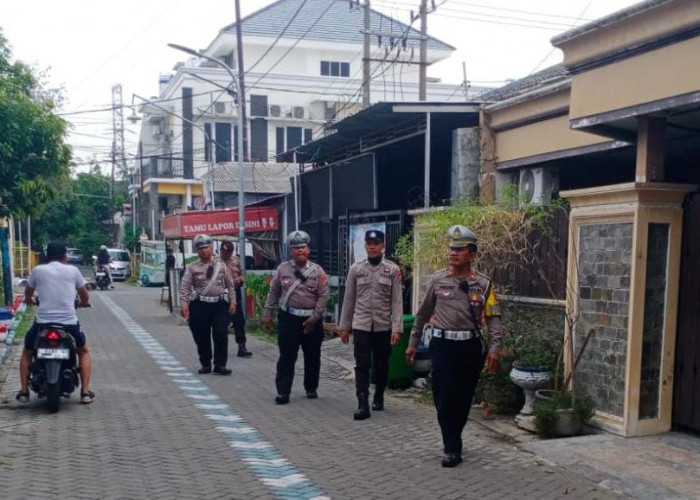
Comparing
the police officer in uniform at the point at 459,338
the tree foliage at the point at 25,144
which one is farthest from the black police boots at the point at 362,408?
the tree foliage at the point at 25,144

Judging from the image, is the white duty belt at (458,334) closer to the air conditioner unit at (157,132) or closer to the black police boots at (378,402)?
the black police boots at (378,402)

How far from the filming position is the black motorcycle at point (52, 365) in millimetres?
7688

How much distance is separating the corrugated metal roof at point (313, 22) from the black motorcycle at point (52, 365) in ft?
123

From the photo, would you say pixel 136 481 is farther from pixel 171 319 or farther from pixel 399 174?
pixel 171 319

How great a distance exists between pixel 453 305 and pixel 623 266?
5.67ft

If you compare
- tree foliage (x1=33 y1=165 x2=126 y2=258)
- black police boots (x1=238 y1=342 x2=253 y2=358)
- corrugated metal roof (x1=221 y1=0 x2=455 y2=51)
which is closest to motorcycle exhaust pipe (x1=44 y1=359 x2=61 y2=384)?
black police boots (x1=238 y1=342 x2=253 y2=358)

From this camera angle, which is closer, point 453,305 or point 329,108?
point 453,305

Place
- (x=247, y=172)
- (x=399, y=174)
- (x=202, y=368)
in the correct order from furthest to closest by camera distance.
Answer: (x=247, y=172)
(x=399, y=174)
(x=202, y=368)

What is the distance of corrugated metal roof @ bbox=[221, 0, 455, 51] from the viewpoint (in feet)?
145

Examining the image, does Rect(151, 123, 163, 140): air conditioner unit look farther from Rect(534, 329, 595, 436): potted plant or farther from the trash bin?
Rect(534, 329, 595, 436): potted plant

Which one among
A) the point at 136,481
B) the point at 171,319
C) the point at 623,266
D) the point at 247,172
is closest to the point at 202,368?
the point at 136,481

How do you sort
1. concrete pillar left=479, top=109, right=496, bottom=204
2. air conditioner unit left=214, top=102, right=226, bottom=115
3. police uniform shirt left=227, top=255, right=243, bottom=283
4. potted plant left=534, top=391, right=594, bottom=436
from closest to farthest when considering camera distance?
potted plant left=534, top=391, right=594, bottom=436, concrete pillar left=479, top=109, right=496, bottom=204, police uniform shirt left=227, top=255, right=243, bottom=283, air conditioner unit left=214, top=102, right=226, bottom=115

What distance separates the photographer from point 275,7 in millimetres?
45469

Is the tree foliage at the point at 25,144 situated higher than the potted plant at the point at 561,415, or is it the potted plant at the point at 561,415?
the tree foliage at the point at 25,144
